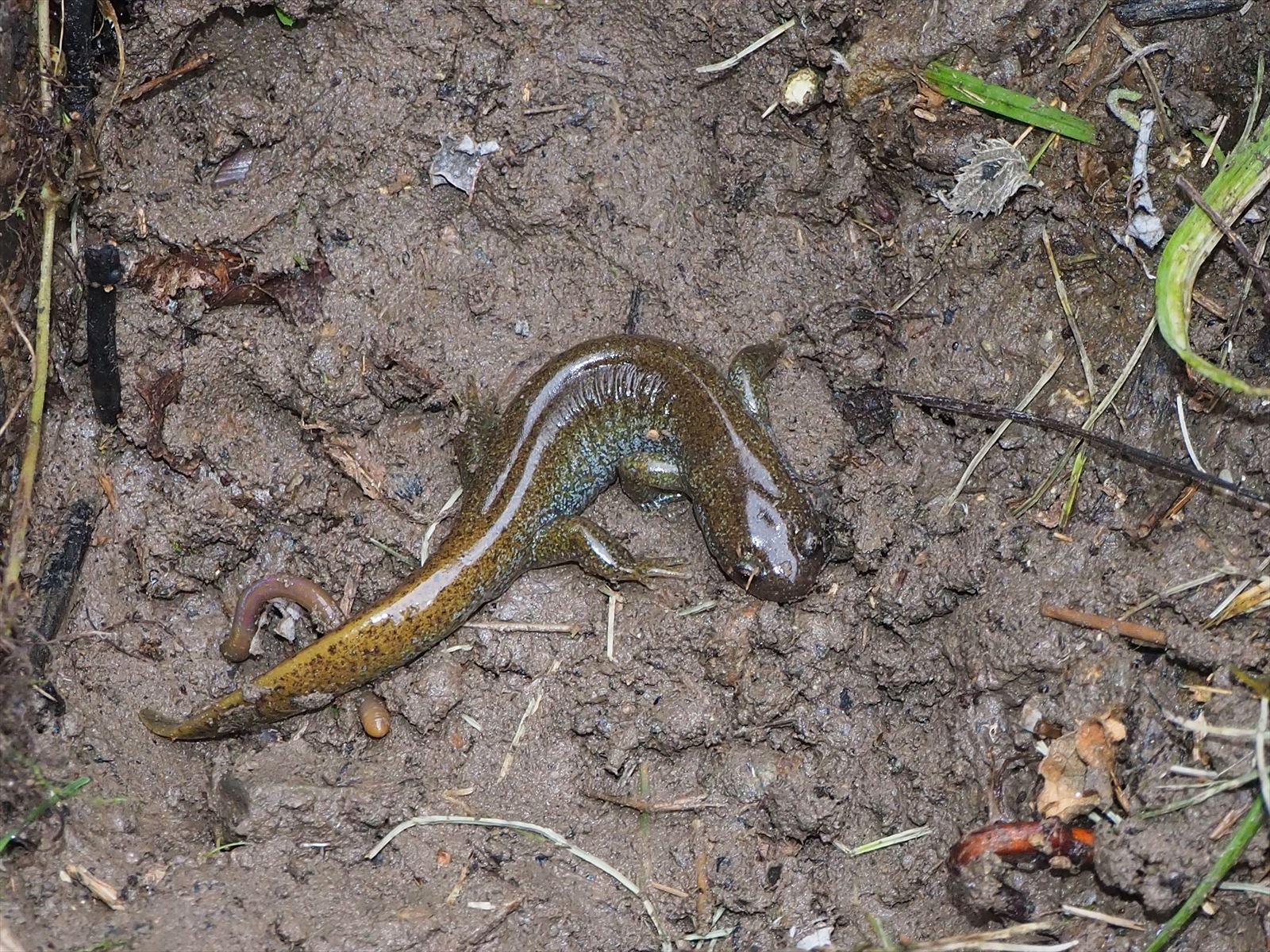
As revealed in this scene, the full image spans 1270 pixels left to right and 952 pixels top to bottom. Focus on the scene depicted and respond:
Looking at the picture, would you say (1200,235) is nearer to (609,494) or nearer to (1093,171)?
(1093,171)

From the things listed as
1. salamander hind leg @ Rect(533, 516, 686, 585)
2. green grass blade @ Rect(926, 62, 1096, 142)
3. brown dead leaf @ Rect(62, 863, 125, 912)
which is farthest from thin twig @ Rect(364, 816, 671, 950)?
green grass blade @ Rect(926, 62, 1096, 142)

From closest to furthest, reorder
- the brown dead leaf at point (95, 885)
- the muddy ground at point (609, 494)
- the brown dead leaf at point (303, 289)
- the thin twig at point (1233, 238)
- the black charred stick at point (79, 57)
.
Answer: the thin twig at point (1233, 238)
the brown dead leaf at point (95, 885)
the muddy ground at point (609, 494)
the black charred stick at point (79, 57)
the brown dead leaf at point (303, 289)

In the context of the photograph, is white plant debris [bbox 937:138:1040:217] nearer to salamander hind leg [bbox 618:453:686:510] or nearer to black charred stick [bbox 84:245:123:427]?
salamander hind leg [bbox 618:453:686:510]

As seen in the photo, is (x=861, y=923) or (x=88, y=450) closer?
(x=861, y=923)

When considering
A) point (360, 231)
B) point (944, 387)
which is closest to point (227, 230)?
point (360, 231)

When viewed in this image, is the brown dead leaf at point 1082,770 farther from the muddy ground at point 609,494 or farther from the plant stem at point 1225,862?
the plant stem at point 1225,862

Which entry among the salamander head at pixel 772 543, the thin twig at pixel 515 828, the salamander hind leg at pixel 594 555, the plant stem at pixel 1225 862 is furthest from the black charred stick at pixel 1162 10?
the thin twig at pixel 515 828

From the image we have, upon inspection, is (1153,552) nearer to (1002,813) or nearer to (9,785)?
(1002,813)

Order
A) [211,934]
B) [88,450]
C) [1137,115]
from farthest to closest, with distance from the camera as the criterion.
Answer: [88,450] → [1137,115] → [211,934]
